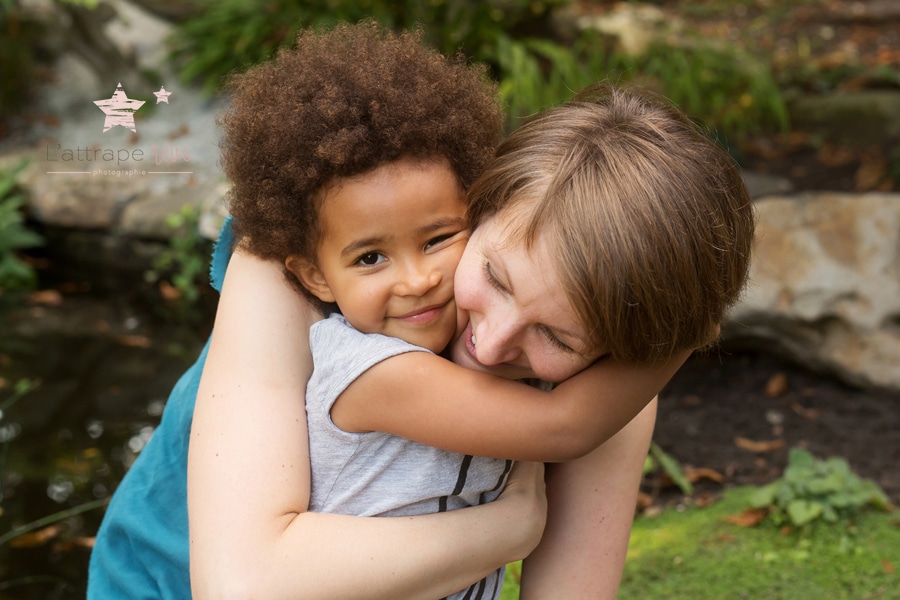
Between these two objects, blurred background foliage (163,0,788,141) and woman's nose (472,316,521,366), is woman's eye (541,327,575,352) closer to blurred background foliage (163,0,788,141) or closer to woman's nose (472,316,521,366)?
woman's nose (472,316,521,366)

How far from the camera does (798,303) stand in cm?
441

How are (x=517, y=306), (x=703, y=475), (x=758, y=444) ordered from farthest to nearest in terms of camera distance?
(x=758, y=444)
(x=703, y=475)
(x=517, y=306)

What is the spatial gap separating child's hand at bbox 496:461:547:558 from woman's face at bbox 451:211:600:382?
28 centimetres

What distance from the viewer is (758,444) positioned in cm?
421

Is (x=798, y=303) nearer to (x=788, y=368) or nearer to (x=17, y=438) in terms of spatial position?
(x=788, y=368)

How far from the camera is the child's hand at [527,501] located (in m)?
1.85

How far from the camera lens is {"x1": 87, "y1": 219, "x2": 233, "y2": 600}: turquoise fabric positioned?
6.43 ft

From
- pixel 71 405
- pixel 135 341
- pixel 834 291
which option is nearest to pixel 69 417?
pixel 71 405

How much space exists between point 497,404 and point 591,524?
0.46 metres

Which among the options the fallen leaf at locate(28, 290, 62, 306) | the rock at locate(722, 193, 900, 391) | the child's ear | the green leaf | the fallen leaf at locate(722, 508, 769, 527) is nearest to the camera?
the child's ear

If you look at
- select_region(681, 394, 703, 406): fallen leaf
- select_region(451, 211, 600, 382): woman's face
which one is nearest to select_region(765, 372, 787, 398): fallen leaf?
select_region(681, 394, 703, 406): fallen leaf

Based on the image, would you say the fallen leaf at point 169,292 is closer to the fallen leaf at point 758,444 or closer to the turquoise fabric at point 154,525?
the fallen leaf at point 758,444

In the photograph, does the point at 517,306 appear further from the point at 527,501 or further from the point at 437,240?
the point at 527,501

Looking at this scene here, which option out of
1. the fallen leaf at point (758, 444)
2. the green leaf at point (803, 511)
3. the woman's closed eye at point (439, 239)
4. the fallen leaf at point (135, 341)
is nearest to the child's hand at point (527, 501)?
the woman's closed eye at point (439, 239)
